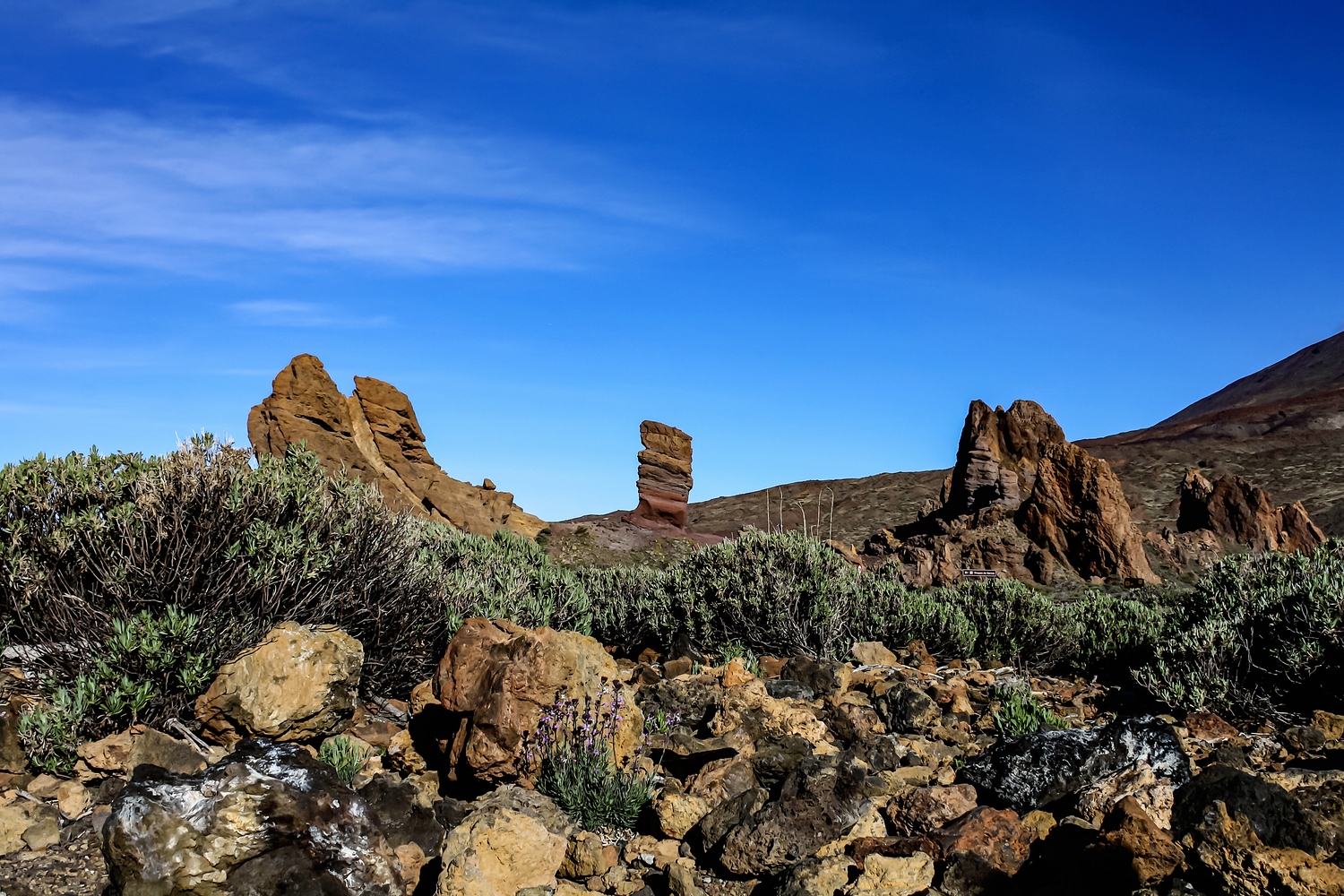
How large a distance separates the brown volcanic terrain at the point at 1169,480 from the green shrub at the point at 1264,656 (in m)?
22.2

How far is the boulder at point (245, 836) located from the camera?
4070 mm

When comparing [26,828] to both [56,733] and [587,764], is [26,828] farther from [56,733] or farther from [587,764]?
[587,764]

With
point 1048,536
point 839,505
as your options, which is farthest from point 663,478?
point 839,505

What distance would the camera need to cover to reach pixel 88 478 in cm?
623

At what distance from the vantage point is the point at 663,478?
33906mm

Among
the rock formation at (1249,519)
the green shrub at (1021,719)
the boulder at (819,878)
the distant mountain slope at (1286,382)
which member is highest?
the distant mountain slope at (1286,382)

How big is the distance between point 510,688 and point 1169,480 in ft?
175

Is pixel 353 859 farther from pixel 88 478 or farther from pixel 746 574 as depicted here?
pixel 746 574

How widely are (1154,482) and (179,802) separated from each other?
54.5 m

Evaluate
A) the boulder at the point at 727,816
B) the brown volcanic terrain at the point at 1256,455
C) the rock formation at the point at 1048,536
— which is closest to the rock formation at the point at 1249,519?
the rock formation at the point at 1048,536

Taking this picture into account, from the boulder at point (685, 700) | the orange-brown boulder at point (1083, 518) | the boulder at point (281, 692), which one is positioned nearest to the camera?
the boulder at point (281, 692)

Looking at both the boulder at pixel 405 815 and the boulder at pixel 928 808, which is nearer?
the boulder at pixel 928 808

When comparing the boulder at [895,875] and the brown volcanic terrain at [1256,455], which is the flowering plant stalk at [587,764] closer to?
the boulder at [895,875]

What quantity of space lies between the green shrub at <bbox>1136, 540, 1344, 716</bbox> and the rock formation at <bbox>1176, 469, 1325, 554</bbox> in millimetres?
16569
